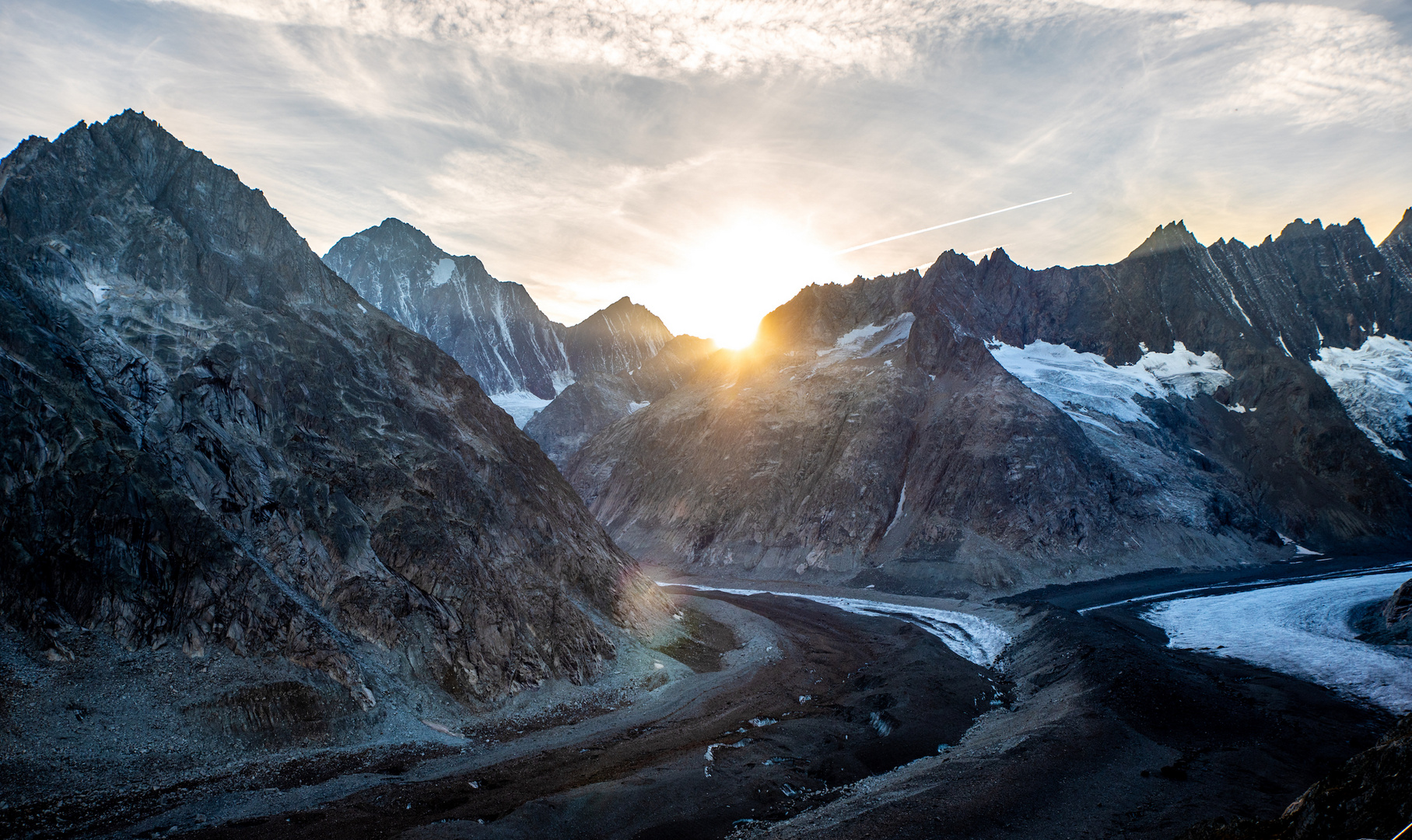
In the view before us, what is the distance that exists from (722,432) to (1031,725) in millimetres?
107139

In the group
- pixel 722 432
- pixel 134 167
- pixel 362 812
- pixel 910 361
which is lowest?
pixel 362 812

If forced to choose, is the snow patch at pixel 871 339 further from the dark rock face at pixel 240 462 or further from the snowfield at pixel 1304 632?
the dark rock face at pixel 240 462

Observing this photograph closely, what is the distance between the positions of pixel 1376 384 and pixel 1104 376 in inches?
2795

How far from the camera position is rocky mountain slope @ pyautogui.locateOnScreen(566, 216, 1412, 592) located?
109 metres

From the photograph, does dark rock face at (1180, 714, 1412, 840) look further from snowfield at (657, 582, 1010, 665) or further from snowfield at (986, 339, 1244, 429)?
snowfield at (986, 339, 1244, 429)

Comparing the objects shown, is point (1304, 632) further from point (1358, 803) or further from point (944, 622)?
point (1358, 803)

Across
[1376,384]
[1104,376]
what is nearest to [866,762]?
[1104,376]

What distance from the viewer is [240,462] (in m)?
44.1

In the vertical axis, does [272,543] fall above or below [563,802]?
above

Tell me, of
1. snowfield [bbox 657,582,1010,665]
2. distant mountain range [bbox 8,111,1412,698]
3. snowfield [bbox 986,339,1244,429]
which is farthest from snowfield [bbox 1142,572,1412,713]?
snowfield [bbox 986,339,1244,429]

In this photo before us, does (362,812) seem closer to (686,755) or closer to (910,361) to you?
(686,755)

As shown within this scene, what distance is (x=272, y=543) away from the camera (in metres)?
42.3

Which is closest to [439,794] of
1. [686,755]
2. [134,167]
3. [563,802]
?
[563,802]

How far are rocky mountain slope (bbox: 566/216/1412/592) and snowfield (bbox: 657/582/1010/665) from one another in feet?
36.1
